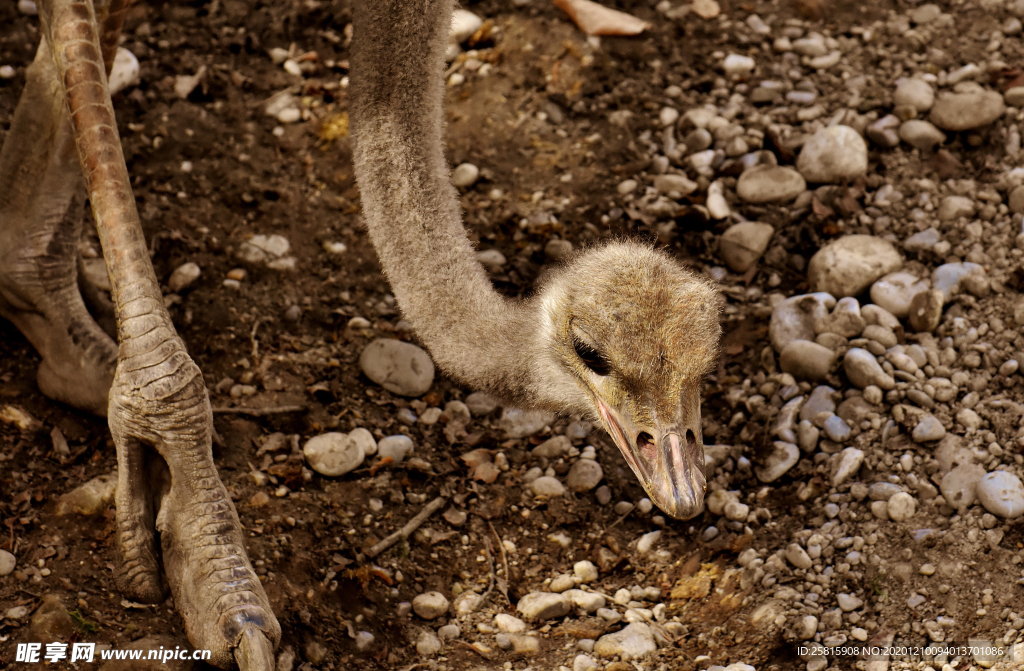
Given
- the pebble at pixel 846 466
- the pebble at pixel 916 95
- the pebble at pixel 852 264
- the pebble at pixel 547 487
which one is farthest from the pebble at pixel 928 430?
the pebble at pixel 916 95

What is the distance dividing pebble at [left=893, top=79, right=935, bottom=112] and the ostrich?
83.4 inches

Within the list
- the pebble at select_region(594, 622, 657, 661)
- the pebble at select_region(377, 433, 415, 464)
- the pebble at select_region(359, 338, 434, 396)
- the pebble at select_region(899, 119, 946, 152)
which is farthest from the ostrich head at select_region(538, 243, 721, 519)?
the pebble at select_region(899, 119, 946, 152)

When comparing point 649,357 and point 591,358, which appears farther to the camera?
point 591,358

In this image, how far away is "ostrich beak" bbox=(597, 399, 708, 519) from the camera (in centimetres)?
245

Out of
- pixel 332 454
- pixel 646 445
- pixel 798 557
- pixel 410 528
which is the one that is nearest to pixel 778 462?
pixel 798 557

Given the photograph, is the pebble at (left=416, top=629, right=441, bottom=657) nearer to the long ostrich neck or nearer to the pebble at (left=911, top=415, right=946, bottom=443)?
the long ostrich neck

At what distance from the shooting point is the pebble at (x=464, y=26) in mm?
4812

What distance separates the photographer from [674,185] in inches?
170

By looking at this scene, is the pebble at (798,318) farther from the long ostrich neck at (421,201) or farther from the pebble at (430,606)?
the pebble at (430,606)

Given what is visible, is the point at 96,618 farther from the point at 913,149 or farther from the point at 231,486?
the point at 913,149

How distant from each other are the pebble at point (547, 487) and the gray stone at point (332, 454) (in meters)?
0.57

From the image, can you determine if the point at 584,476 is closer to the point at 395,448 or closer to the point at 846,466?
the point at 395,448

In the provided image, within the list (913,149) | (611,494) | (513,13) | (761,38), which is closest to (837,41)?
(761,38)

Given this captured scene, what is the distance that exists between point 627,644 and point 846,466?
92 centimetres
